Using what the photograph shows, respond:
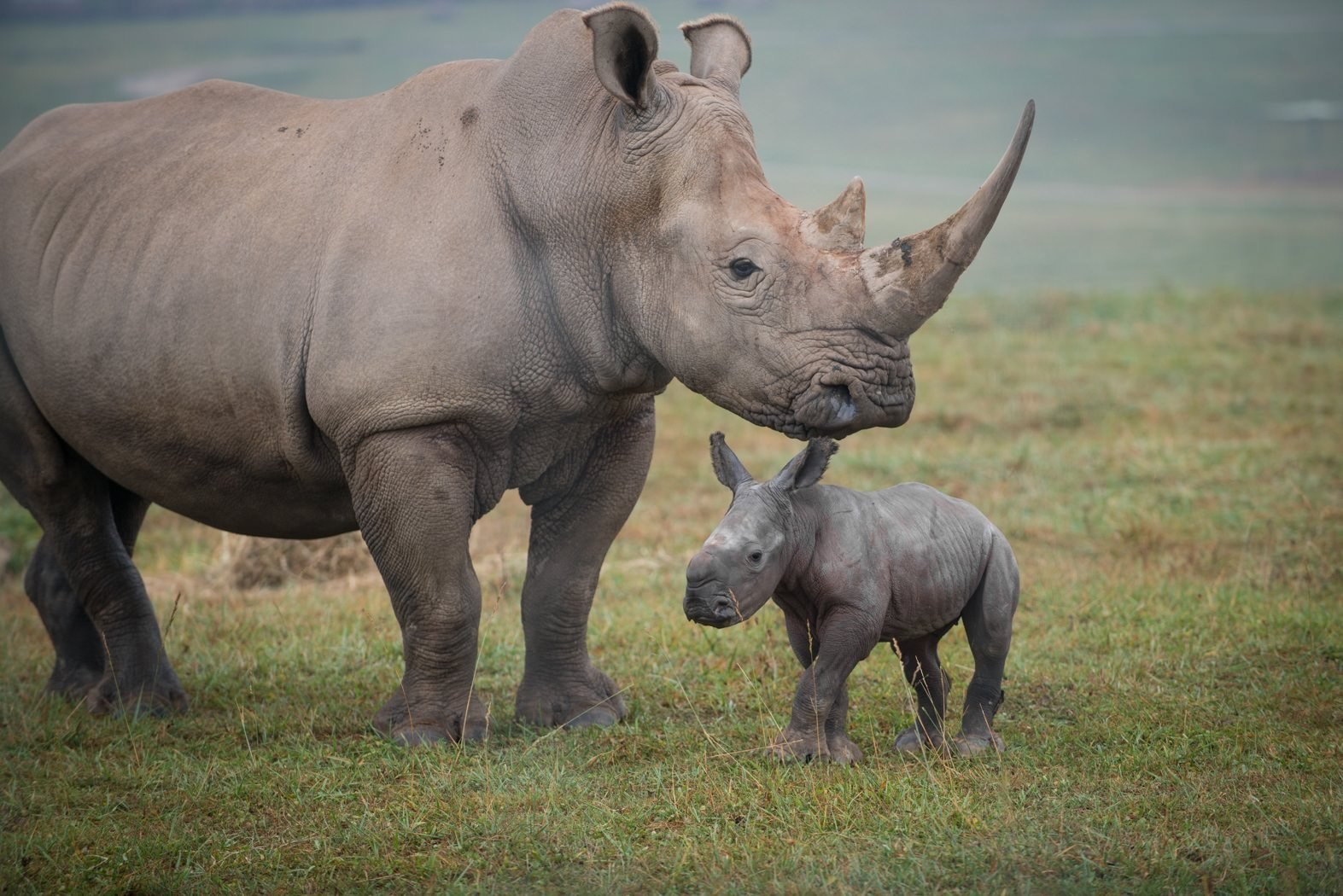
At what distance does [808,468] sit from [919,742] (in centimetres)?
111

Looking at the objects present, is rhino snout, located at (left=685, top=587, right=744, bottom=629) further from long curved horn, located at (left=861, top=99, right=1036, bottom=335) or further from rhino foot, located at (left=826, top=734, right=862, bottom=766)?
long curved horn, located at (left=861, top=99, right=1036, bottom=335)

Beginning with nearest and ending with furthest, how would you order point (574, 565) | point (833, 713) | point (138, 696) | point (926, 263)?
point (926, 263) < point (833, 713) < point (574, 565) < point (138, 696)

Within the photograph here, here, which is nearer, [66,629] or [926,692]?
[926,692]

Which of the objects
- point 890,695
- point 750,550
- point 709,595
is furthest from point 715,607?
point 890,695

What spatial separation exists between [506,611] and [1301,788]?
178 inches

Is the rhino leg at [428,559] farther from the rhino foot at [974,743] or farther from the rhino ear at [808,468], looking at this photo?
the rhino foot at [974,743]

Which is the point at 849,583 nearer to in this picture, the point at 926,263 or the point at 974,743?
the point at 974,743

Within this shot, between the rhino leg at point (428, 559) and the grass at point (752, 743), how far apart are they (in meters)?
0.18

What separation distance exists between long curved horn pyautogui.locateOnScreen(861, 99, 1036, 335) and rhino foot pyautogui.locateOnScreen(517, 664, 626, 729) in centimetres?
218

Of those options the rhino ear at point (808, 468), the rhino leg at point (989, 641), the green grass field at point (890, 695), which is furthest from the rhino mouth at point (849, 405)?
the green grass field at point (890, 695)

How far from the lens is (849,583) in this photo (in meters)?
5.44

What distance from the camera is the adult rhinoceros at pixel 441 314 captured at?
5500mm

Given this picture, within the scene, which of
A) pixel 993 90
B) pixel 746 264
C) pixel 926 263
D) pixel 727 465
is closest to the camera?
pixel 926 263

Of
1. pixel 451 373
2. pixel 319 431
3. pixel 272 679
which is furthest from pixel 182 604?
pixel 451 373
